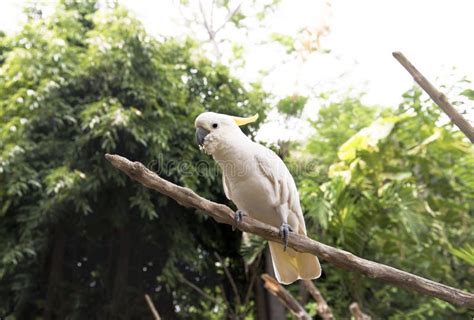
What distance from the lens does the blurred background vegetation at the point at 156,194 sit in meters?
2.44

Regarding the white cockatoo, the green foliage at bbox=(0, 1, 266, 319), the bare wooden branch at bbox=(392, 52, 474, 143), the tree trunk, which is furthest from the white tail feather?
the tree trunk

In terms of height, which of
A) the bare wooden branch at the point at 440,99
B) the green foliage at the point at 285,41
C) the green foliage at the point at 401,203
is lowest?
the green foliage at the point at 401,203

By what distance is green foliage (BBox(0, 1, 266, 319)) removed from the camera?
95.4 inches

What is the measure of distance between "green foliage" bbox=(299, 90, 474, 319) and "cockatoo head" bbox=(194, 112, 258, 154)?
1.31 metres

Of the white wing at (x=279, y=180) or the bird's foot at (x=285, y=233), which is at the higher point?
the white wing at (x=279, y=180)

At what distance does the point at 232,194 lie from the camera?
121 centimetres

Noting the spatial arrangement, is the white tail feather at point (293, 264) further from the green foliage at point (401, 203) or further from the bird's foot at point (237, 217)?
the green foliage at point (401, 203)

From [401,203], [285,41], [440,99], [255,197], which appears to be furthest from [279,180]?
[285,41]

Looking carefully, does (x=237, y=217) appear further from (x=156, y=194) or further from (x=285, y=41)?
(x=285, y=41)

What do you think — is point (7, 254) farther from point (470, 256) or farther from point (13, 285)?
point (470, 256)

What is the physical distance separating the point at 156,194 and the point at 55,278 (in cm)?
74

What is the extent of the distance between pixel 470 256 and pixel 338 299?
54.8 inches

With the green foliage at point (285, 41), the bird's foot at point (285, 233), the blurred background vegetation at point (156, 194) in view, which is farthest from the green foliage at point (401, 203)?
the bird's foot at point (285, 233)

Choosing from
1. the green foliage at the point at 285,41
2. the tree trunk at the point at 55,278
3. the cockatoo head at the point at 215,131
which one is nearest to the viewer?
the cockatoo head at the point at 215,131
